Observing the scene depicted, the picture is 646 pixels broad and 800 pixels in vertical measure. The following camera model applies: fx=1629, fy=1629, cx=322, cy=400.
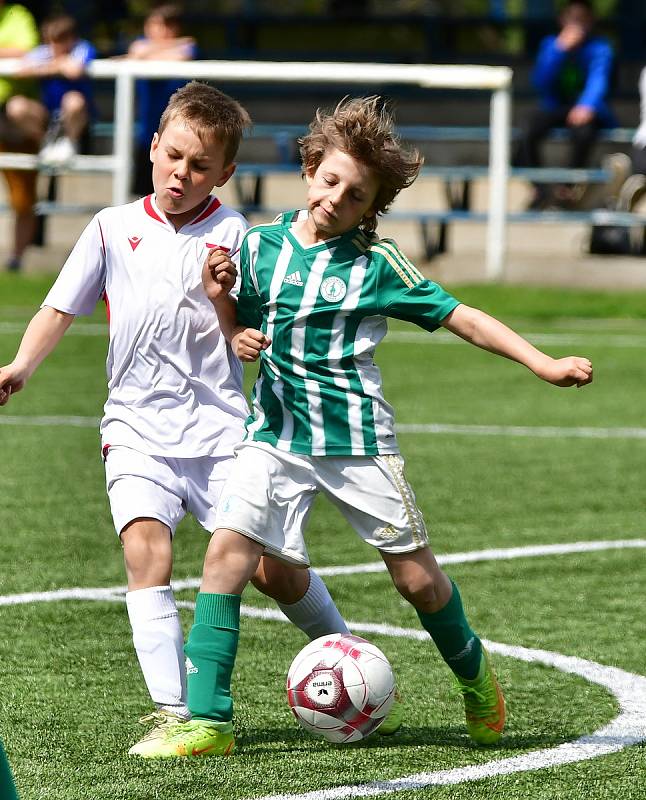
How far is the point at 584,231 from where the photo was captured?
19.2m

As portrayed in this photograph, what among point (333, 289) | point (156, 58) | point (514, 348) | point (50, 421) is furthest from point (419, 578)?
point (156, 58)

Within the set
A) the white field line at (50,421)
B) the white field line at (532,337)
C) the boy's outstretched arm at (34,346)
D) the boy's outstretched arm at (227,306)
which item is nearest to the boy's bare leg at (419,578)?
the boy's outstretched arm at (227,306)

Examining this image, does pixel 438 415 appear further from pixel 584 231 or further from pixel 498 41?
pixel 498 41

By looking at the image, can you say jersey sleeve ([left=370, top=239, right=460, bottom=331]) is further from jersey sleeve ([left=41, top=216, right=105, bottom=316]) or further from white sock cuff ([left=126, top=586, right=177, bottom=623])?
white sock cuff ([left=126, top=586, right=177, bottom=623])

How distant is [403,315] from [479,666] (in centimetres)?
87

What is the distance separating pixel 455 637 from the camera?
154 inches

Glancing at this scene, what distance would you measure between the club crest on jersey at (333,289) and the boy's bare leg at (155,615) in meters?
0.67

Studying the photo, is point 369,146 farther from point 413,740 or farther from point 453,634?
point 413,740

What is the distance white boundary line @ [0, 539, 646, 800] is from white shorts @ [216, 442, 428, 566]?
544mm

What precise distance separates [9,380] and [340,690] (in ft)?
3.49

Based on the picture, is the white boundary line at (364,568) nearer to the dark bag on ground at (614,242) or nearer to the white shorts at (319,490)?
the white shorts at (319,490)

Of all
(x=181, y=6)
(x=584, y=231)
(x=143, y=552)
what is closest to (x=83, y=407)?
(x=143, y=552)

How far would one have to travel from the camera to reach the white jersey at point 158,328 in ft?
13.2

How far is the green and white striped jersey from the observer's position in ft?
12.4
